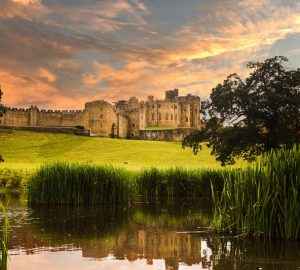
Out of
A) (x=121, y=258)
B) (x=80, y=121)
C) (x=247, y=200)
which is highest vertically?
(x=80, y=121)

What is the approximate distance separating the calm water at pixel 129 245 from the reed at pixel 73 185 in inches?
89.2

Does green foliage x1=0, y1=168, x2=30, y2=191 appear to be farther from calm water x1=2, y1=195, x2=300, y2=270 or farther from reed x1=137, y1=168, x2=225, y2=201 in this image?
calm water x1=2, y1=195, x2=300, y2=270

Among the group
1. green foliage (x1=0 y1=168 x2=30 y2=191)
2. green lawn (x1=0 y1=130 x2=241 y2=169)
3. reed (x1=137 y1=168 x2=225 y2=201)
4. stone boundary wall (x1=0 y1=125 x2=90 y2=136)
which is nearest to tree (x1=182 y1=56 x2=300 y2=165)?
reed (x1=137 y1=168 x2=225 y2=201)

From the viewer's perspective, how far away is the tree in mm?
26000

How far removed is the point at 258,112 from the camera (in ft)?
86.8

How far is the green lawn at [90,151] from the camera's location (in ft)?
167

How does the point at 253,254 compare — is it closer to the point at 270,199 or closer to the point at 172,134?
the point at 270,199

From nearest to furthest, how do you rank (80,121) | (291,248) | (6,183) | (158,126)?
1. (291,248)
2. (6,183)
3. (80,121)
4. (158,126)

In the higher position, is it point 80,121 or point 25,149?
point 80,121

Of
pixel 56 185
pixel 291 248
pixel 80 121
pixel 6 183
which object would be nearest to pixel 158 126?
pixel 80 121

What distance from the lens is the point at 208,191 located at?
23.2 m

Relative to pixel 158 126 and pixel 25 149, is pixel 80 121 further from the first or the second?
pixel 25 149

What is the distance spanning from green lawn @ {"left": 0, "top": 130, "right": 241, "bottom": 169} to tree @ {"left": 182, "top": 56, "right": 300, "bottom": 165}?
19.6 m

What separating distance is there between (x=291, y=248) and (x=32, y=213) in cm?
859
